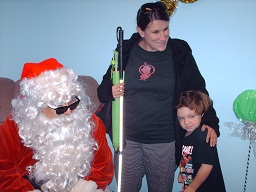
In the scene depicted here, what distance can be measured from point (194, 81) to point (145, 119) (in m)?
A: 0.43

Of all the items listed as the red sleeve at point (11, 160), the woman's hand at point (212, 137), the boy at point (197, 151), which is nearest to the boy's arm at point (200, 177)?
the boy at point (197, 151)

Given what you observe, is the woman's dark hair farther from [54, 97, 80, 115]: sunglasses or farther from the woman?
[54, 97, 80, 115]: sunglasses

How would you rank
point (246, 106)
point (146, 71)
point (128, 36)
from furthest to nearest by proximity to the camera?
point (128, 36) → point (246, 106) → point (146, 71)

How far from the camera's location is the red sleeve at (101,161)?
1.53 m

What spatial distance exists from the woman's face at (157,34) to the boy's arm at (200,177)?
31.8 inches

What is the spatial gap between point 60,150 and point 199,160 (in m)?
0.85

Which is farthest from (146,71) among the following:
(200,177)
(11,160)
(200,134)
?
(11,160)

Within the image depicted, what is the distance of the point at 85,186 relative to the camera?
1.42 meters

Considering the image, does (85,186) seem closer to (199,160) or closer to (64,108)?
(64,108)

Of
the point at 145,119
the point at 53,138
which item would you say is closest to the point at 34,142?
the point at 53,138

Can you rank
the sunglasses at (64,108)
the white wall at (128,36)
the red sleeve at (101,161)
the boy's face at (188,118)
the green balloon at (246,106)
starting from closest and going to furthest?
the sunglasses at (64,108), the red sleeve at (101,161), the boy's face at (188,118), the green balloon at (246,106), the white wall at (128,36)

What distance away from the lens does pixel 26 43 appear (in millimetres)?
2570

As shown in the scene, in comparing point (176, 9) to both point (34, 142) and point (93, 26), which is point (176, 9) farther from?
point (34, 142)

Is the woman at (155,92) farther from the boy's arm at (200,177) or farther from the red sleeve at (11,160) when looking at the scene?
the red sleeve at (11,160)
